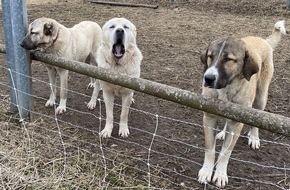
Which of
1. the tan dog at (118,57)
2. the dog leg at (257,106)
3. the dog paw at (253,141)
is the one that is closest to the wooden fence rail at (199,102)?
the tan dog at (118,57)

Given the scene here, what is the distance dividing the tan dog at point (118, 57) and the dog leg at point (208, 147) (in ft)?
3.71

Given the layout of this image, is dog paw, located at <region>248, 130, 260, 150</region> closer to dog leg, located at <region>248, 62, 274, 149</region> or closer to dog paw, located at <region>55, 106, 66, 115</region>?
dog leg, located at <region>248, 62, 274, 149</region>

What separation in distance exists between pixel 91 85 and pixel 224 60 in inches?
124

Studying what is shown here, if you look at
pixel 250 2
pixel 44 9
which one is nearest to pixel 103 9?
pixel 44 9

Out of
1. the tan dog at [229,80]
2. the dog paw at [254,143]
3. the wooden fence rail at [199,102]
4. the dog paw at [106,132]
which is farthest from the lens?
the dog paw at [106,132]

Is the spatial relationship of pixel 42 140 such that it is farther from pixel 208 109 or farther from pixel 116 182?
pixel 208 109

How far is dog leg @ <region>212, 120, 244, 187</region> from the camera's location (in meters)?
3.66

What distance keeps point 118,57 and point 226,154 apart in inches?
62.8

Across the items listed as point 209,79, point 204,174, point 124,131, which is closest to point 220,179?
point 204,174

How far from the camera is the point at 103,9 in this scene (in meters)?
11.3

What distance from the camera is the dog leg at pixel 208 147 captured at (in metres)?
3.66

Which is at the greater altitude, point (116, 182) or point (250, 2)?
point (250, 2)

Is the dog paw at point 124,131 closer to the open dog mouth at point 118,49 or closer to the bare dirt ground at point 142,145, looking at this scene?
the bare dirt ground at point 142,145

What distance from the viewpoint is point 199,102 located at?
9.38 ft
